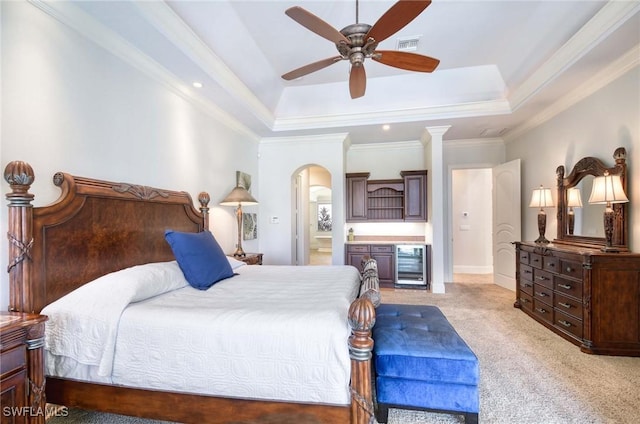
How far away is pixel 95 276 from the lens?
81.9 inches

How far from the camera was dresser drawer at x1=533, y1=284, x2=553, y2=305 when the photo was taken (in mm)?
3361

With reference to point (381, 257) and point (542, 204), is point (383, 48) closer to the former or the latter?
point (542, 204)

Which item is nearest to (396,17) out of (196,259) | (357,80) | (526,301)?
(357,80)

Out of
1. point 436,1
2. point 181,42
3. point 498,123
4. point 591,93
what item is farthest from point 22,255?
point 498,123

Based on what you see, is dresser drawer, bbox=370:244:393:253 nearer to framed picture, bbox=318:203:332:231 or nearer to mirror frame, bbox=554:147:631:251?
mirror frame, bbox=554:147:631:251

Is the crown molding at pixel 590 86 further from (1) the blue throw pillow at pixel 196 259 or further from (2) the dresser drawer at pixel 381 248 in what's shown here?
(1) the blue throw pillow at pixel 196 259

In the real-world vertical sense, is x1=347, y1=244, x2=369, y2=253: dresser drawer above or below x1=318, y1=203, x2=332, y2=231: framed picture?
below

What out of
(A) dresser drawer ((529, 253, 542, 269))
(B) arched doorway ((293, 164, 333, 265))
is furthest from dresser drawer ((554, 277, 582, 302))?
(B) arched doorway ((293, 164, 333, 265))

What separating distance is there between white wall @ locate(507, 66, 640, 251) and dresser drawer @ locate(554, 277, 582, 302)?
631 mm

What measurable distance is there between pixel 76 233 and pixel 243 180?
9.41 feet

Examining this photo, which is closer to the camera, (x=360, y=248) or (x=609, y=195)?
(x=609, y=195)

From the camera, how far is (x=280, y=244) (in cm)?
537

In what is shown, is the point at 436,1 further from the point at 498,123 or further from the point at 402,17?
the point at 498,123

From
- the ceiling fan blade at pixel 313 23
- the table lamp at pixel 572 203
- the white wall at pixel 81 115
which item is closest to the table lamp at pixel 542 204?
the table lamp at pixel 572 203
